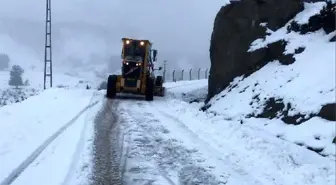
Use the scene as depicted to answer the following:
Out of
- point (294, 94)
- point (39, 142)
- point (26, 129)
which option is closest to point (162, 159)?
point (39, 142)

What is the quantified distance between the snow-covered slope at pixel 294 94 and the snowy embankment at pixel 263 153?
203mm

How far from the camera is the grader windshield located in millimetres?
25859

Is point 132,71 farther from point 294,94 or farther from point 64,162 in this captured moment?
point 64,162

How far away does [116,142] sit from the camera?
35.5 feet

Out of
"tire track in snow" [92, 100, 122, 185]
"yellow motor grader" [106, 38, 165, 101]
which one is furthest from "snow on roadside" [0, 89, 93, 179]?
"yellow motor grader" [106, 38, 165, 101]

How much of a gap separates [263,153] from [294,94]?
299cm

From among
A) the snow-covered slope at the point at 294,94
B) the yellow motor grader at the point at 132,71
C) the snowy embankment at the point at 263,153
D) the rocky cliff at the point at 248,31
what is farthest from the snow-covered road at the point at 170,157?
the yellow motor grader at the point at 132,71

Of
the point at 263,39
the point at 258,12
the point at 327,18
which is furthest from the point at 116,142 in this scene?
the point at 258,12

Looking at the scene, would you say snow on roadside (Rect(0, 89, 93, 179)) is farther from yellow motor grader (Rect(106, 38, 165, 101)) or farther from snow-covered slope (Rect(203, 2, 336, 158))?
yellow motor grader (Rect(106, 38, 165, 101))

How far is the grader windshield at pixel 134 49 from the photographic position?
25859 mm

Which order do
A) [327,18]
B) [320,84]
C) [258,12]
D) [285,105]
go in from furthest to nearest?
[258,12] < [327,18] < [285,105] < [320,84]

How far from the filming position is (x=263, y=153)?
9.06 m

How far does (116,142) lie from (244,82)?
7.47 metres

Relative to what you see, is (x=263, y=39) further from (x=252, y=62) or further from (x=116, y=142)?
(x=116, y=142)
